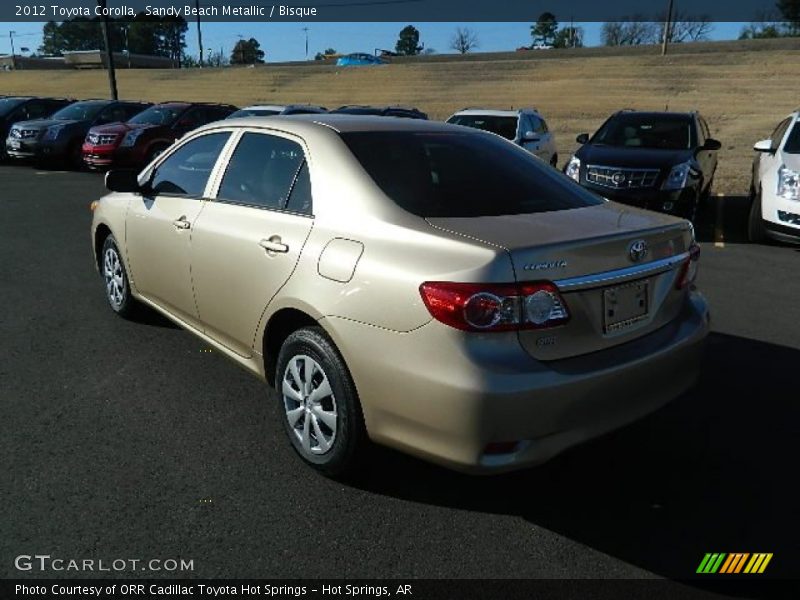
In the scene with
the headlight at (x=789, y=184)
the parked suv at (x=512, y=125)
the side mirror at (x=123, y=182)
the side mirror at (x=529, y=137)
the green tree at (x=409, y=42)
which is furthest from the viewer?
the green tree at (x=409, y=42)

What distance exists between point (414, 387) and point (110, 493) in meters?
1.51

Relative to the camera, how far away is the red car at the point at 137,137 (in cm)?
1434

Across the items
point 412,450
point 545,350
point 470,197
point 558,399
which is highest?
point 470,197

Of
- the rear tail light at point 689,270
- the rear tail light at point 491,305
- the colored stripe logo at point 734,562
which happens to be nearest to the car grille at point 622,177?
the rear tail light at point 689,270

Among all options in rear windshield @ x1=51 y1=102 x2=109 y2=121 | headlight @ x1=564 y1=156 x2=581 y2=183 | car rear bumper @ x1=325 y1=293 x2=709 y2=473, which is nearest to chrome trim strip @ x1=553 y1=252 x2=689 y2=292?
car rear bumper @ x1=325 y1=293 x2=709 y2=473

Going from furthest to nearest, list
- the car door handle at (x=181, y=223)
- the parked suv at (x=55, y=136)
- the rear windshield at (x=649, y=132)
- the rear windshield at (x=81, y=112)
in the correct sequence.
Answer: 1. the rear windshield at (x=81, y=112)
2. the parked suv at (x=55, y=136)
3. the rear windshield at (x=649, y=132)
4. the car door handle at (x=181, y=223)

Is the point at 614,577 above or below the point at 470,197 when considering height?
below

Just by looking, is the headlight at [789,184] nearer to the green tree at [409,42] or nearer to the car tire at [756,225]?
the car tire at [756,225]

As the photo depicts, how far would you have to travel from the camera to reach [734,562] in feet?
8.61

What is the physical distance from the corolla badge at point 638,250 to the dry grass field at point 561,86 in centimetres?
1164

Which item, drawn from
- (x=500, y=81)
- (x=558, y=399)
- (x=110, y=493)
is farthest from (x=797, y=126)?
(x=500, y=81)

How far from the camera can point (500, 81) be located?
43.6m

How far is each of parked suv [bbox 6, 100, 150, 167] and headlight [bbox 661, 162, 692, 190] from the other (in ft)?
45.1

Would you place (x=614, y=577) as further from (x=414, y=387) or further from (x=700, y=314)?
(x=700, y=314)
